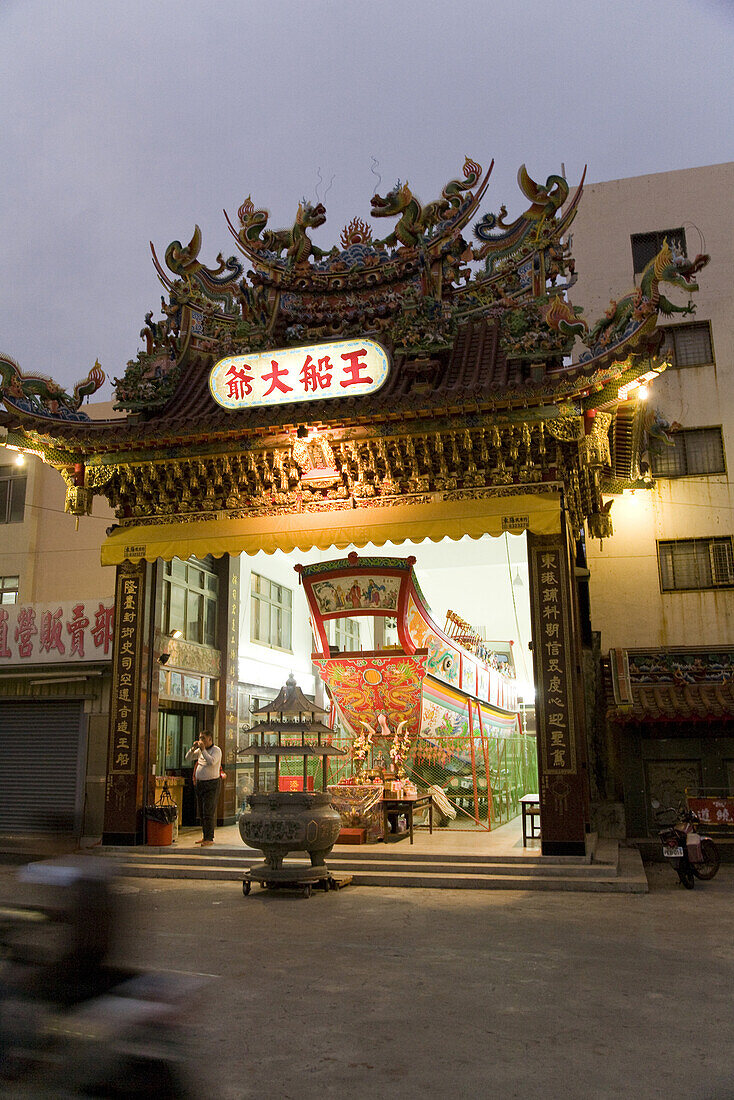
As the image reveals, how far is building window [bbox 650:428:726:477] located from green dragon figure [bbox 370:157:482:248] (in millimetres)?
5788

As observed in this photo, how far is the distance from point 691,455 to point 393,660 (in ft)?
22.2

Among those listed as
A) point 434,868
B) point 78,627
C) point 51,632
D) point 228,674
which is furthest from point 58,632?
point 434,868

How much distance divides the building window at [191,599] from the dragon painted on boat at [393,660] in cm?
226

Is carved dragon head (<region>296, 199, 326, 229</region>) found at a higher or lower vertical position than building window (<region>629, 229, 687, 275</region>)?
lower

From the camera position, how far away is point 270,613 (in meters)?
18.4

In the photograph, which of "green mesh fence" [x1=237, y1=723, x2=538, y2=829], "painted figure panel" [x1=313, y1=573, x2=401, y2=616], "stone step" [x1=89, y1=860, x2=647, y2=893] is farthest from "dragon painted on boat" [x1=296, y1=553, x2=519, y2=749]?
"stone step" [x1=89, y1=860, x2=647, y2=893]

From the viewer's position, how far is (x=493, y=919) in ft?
26.9

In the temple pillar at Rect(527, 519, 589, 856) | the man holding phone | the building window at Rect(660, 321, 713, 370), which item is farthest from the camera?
the building window at Rect(660, 321, 713, 370)

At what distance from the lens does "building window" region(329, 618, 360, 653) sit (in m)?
18.1

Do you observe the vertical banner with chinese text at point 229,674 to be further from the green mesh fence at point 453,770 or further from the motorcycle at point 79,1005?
the motorcycle at point 79,1005

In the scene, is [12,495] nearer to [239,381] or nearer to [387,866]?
[239,381]

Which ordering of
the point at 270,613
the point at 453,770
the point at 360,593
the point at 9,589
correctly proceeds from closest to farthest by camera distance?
the point at 360,593, the point at 453,770, the point at 270,613, the point at 9,589

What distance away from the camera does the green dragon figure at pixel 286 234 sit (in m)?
13.6

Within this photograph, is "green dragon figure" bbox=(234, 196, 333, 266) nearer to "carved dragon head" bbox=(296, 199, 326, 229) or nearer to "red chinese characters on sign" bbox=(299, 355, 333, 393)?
"carved dragon head" bbox=(296, 199, 326, 229)
